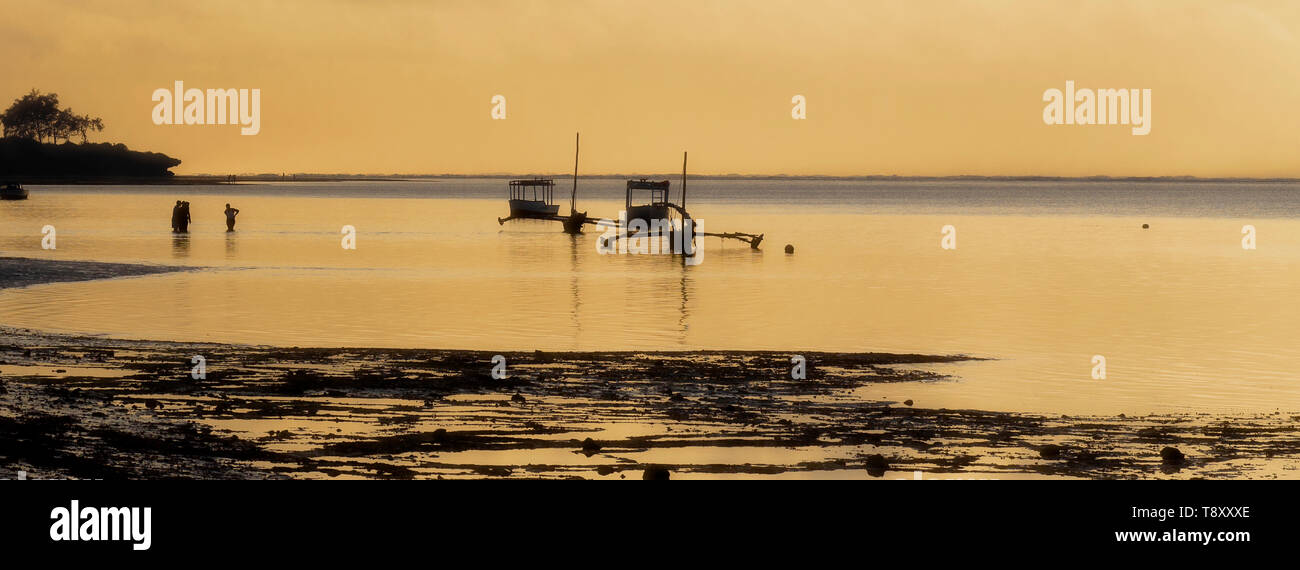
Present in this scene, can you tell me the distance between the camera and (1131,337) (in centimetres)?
3097

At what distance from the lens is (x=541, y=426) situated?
53.8 feet

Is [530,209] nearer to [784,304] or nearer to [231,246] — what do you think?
[231,246]

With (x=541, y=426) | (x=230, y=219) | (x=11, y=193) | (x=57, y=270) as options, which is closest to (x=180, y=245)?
(x=230, y=219)

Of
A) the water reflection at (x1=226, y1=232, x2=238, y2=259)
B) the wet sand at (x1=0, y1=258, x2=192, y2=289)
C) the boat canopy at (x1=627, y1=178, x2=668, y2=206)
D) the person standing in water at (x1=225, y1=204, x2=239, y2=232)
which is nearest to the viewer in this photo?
the wet sand at (x1=0, y1=258, x2=192, y2=289)

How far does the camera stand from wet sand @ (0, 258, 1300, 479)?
14.0m

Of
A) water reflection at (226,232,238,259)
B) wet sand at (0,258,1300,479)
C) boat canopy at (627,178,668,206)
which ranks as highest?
boat canopy at (627,178,668,206)

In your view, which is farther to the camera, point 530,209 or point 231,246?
point 530,209

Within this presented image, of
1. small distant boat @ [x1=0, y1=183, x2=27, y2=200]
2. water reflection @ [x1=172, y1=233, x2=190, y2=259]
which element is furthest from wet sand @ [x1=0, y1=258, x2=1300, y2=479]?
small distant boat @ [x1=0, y1=183, x2=27, y2=200]

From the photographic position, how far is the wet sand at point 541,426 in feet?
45.8

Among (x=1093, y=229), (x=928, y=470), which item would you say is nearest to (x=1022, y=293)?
(x=928, y=470)

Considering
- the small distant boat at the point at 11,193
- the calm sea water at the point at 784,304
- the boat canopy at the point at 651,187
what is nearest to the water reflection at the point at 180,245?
the calm sea water at the point at 784,304

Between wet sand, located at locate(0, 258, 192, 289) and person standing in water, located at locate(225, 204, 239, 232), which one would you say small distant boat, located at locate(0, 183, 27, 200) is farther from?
wet sand, located at locate(0, 258, 192, 289)
